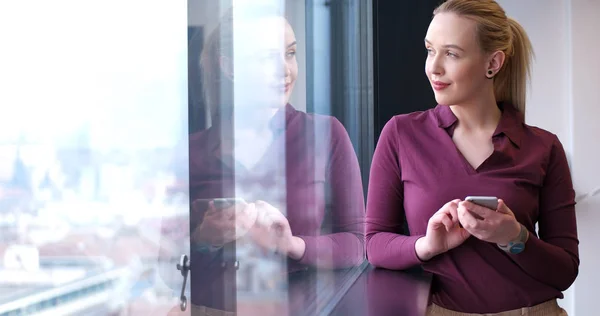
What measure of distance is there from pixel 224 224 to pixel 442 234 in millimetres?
638

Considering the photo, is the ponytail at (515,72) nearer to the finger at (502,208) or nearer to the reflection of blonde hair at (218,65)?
the finger at (502,208)

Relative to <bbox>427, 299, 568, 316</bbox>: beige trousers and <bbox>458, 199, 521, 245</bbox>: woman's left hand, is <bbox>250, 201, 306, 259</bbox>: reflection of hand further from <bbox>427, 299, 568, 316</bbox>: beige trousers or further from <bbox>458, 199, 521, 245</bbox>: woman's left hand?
<bbox>427, 299, 568, 316</bbox>: beige trousers

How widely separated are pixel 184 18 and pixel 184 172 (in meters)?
Answer: 0.15

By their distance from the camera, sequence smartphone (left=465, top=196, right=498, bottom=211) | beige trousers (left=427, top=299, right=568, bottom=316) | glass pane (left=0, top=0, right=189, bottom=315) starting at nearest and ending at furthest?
glass pane (left=0, top=0, right=189, bottom=315), smartphone (left=465, top=196, right=498, bottom=211), beige trousers (left=427, top=299, right=568, bottom=316)

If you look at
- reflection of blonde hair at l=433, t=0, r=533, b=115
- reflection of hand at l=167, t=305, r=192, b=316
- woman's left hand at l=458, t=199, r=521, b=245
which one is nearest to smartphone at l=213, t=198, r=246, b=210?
reflection of hand at l=167, t=305, r=192, b=316

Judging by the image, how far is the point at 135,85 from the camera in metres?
0.60

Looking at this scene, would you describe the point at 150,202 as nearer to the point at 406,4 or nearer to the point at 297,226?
the point at 297,226

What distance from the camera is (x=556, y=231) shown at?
1.38 m

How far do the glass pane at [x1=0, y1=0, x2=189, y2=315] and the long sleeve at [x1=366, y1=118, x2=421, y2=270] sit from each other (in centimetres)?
78

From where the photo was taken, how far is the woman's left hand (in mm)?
1224

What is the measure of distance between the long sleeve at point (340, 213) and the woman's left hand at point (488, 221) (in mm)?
278

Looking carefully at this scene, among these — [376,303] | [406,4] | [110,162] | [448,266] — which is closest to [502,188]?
[448,266]

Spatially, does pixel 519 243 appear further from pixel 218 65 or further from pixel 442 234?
pixel 218 65

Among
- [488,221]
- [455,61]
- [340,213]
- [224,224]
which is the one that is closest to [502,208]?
[488,221]
